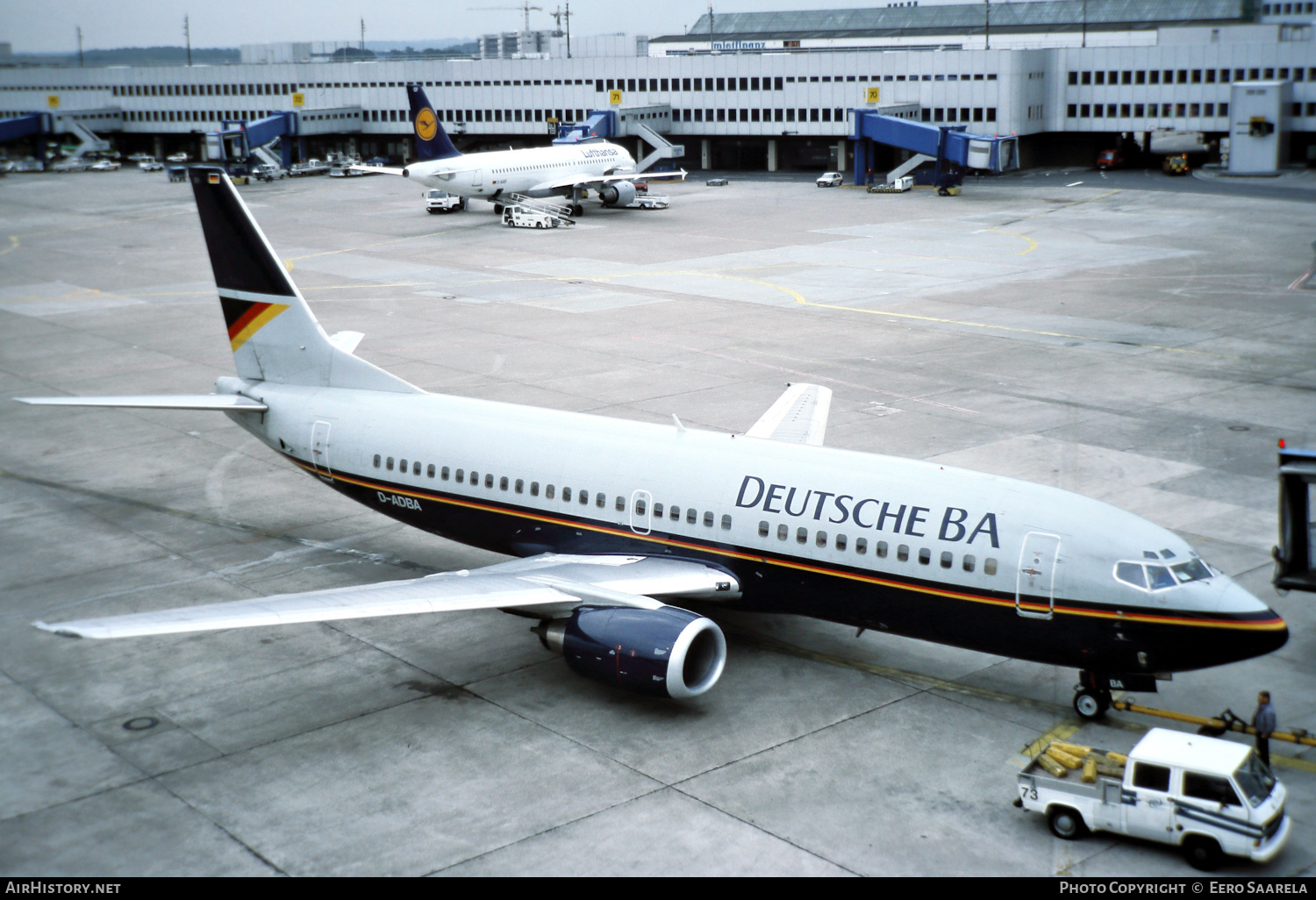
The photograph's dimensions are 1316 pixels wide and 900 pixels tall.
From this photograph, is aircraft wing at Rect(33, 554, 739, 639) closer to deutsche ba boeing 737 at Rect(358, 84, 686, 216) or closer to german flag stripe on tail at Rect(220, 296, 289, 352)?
german flag stripe on tail at Rect(220, 296, 289, 352)

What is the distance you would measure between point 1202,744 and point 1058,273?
2132 inches

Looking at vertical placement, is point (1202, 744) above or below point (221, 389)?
below

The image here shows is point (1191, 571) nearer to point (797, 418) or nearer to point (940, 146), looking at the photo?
Answer: point (797, 418)

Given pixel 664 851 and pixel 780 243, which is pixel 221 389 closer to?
pixel 664 851

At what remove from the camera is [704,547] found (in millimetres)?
24109

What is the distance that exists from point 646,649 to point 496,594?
3163 millimetres

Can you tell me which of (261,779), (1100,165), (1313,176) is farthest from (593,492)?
(1100,165)

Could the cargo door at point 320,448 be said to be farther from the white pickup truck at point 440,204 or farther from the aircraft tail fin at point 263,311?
the white pickup truck at point 440,204

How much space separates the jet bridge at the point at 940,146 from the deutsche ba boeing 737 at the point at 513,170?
24.0 metres

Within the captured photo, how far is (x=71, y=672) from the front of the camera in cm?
2420

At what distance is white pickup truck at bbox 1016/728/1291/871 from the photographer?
17.0 meters

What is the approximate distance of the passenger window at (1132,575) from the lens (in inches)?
803

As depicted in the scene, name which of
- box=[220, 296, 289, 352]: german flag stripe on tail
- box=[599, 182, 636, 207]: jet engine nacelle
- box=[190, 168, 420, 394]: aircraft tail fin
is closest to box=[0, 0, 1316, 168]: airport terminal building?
box=[599, 182, 636, 207]: jet engine nacelle

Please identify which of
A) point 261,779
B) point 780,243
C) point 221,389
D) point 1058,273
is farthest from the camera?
point 780,243
